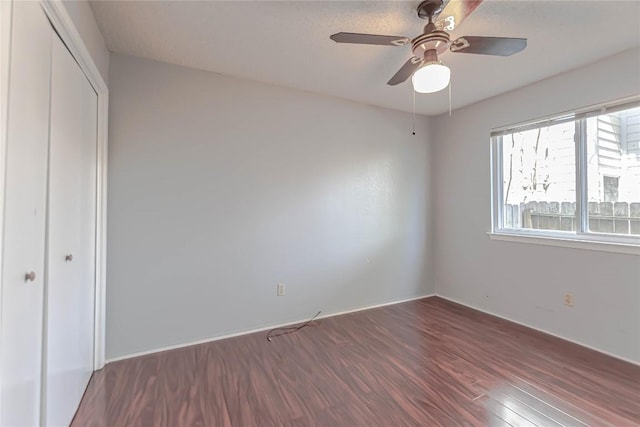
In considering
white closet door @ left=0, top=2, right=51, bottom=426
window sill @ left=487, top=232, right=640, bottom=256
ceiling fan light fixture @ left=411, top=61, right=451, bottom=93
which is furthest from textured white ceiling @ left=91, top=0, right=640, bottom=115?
window sill @ left=487, top=232, right=640, bottom=256

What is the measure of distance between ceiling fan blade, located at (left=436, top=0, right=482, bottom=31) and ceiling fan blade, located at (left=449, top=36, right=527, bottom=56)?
0.30 feet

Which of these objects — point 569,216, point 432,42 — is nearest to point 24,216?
point 432,42

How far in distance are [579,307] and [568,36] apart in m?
2.18

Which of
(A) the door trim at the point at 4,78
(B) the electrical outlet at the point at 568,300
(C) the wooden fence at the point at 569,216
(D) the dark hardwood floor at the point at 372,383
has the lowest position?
(D) the dark hardwood floor at the point at 372,383

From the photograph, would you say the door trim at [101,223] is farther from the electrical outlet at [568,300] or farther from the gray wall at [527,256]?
the electrical outlet at [568,300]

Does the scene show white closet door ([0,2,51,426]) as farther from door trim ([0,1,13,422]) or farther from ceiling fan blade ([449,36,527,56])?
ceiling fan blade ([449,36,527,56])

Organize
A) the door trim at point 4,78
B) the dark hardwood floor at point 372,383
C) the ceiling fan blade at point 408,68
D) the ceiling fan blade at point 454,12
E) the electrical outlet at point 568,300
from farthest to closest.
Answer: the electrical outlet at point 568,300
the ceiling fan blade at point 408,68
the dark hardwood floor at point 372,383
the ceiling fan blade at point 454,12
the door trim at point 4,78

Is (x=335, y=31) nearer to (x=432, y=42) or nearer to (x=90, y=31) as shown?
(x=432, y=42)

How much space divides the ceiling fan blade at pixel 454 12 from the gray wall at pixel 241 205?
5.57 feet

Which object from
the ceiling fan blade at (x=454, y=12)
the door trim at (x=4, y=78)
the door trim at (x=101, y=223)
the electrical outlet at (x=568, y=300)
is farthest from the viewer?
the electrical outlet at (x=568, y=300)

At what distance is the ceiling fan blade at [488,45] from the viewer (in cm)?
154

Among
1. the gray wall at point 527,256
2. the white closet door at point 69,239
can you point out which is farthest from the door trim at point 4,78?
the gray wall at point 527,256

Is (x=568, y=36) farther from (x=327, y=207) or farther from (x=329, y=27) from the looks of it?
(x=327, y=207)

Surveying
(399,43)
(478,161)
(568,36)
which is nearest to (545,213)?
(478,161)
